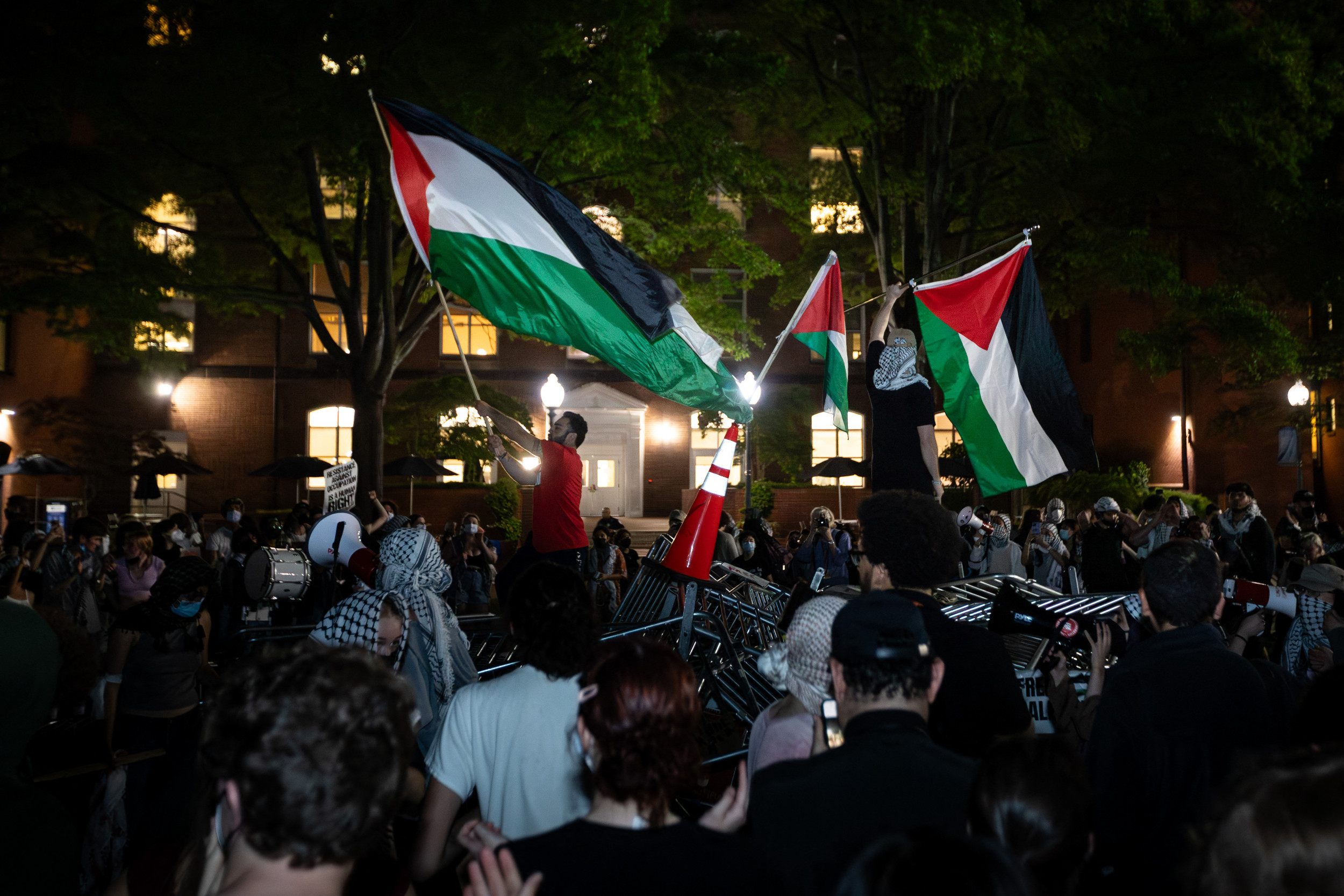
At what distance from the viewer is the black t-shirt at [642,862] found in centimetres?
199

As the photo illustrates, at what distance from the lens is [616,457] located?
1355 inches

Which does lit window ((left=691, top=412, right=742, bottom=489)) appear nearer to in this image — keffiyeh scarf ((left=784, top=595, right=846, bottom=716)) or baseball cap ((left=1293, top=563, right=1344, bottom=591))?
baseball cap ((left=1293, top=563, right=1344, bottom=591))

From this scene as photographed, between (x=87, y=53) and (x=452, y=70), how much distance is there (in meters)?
4.99

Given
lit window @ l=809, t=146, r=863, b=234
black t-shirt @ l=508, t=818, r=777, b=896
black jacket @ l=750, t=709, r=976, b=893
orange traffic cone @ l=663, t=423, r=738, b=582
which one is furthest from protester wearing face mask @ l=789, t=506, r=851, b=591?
black t-shirt @ l=508, t=818, r=777, b=896

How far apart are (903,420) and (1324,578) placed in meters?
2.90

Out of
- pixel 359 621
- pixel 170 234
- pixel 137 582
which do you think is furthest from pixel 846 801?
pixel 170 234

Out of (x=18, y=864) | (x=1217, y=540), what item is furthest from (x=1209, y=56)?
(x=18, y=864)

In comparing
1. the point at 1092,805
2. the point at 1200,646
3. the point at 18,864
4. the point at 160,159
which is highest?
the point at 160,159

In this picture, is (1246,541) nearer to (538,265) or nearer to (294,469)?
(538,265)

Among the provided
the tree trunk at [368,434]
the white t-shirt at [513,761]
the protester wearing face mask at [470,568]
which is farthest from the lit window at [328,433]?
the white t-shirt at [513,761]

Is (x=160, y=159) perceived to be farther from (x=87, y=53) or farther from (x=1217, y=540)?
(x=1217, y=540)

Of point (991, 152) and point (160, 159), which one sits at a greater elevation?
point (991, 152)

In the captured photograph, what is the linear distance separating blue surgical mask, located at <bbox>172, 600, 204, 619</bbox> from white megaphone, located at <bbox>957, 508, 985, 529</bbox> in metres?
10.9

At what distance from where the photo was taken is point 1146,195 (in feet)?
64.6
